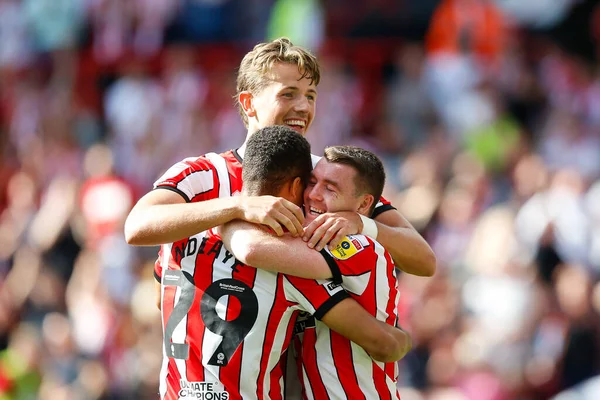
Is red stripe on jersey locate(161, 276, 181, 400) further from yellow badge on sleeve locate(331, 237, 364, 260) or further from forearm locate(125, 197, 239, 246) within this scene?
yellow badge on sleeve locate(331, 237, 364, 260)

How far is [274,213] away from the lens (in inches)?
155

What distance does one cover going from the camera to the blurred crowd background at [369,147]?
892 cm

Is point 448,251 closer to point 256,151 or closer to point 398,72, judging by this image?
point 398,72

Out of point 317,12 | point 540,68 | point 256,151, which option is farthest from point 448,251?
point 256,151

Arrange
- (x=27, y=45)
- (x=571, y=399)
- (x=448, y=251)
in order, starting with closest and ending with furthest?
(x=571, y=399)
(x=448, y=251)
(x=27, y=45)

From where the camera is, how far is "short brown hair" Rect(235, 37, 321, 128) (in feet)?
16.2

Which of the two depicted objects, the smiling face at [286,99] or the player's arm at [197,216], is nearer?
the player's arm at [197,216]

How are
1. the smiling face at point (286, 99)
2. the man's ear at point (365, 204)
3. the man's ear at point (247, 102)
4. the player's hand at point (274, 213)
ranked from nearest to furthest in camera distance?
the player's hand at point (274, 213)
the man's ear at point (365, 204)
the smiling face at point (286, 99)
the man's ear at point (247, 102)

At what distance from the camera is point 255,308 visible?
161 inches

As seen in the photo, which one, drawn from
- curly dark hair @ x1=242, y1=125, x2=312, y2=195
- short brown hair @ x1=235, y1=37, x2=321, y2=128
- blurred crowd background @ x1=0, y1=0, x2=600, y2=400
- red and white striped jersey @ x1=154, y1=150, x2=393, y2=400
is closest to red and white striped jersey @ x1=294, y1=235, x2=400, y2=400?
red and white striped jersey @ x1=154, y1=150, x2=393, y2=400

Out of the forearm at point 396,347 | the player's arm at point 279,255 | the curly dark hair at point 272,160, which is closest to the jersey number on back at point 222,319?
the player's arm at point 279,255

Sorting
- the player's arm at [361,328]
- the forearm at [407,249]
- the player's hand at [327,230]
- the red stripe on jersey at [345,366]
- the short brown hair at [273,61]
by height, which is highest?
the short brown hair at [273,61]

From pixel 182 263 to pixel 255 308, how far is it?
0.43 meters

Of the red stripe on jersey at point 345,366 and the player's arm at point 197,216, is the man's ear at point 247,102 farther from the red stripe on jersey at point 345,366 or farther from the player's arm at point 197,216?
the red stripe on jersey at point 345,366
